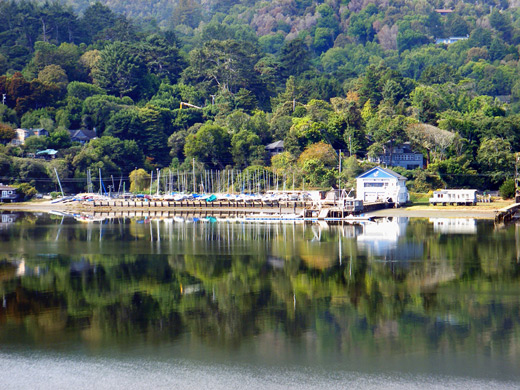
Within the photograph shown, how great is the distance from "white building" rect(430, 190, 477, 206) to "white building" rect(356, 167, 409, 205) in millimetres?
3119

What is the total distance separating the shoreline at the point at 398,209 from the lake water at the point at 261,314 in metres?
16.6

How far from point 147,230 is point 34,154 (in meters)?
41.5

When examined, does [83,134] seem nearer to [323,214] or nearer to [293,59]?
[323,214]

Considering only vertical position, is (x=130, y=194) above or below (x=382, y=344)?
above

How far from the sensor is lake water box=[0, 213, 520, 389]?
64.3 ft

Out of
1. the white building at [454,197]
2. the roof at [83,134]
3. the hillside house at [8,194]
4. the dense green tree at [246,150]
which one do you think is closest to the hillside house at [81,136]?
the roof at [83,134]

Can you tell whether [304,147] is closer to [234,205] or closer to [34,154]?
[234,205]

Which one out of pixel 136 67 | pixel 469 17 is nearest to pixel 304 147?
pixel 136 67

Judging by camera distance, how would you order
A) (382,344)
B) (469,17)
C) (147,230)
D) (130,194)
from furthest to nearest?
(469,17) < (130,194) < (147,230) < (382,344)

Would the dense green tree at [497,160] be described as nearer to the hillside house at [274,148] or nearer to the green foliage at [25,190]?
the hillside house at [274,148]

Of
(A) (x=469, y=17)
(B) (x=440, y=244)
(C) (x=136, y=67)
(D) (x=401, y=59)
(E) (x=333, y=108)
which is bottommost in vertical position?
(B) (x=440, y=244)

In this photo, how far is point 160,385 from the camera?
1895 centimetres

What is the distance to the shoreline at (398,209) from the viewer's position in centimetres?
5853

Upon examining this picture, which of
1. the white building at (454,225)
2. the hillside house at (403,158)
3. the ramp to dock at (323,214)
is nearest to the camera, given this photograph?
the white building at (454,225)
